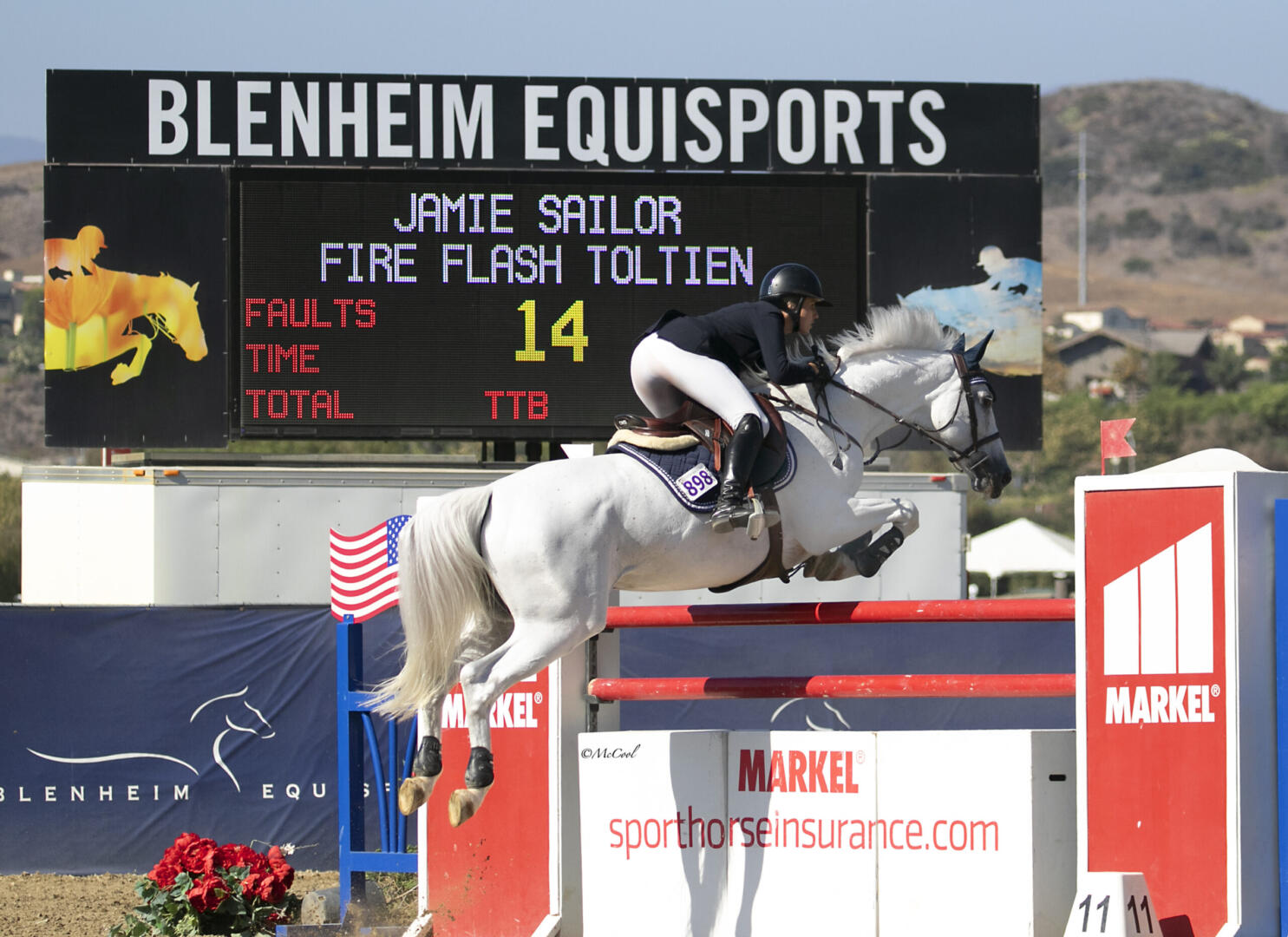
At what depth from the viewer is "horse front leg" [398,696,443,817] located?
474 centimetres

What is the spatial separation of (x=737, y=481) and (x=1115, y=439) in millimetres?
1033

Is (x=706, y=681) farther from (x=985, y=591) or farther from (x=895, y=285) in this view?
(x=985, y=591)

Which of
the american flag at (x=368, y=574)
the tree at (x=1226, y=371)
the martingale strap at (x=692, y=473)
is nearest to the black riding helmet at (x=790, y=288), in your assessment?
the martingale strap at (x=692, y=473)

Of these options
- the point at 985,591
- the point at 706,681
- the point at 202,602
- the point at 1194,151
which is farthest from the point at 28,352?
the point at 1194,151

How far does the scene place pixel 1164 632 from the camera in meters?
3.93

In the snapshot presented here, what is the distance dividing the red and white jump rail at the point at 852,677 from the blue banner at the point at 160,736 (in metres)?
3.66

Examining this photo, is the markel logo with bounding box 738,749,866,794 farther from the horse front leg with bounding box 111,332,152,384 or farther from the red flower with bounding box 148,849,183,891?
the horse front leg with bounding box 111,332,152,384

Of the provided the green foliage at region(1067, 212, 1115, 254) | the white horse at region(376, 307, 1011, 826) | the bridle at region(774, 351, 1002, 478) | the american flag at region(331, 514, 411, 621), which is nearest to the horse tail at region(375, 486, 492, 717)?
the white horse at region(376, 307, 1011, 826)

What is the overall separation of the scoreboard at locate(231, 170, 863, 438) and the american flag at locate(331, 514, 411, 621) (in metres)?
2.92

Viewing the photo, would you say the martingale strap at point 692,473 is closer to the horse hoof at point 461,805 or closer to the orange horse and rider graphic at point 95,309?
the horse hoof at point 461,805

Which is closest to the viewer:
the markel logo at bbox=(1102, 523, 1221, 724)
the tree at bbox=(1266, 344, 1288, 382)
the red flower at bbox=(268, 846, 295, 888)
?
the markel logo at bbox=(1102, 523, 1221, 724)

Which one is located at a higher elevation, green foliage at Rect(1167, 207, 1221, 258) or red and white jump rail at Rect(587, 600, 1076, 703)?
green foliage at Rect(1167, 207, 1221, 258)

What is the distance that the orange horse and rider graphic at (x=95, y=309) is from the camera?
1040cm

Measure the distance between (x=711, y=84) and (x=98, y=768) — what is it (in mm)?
5486
